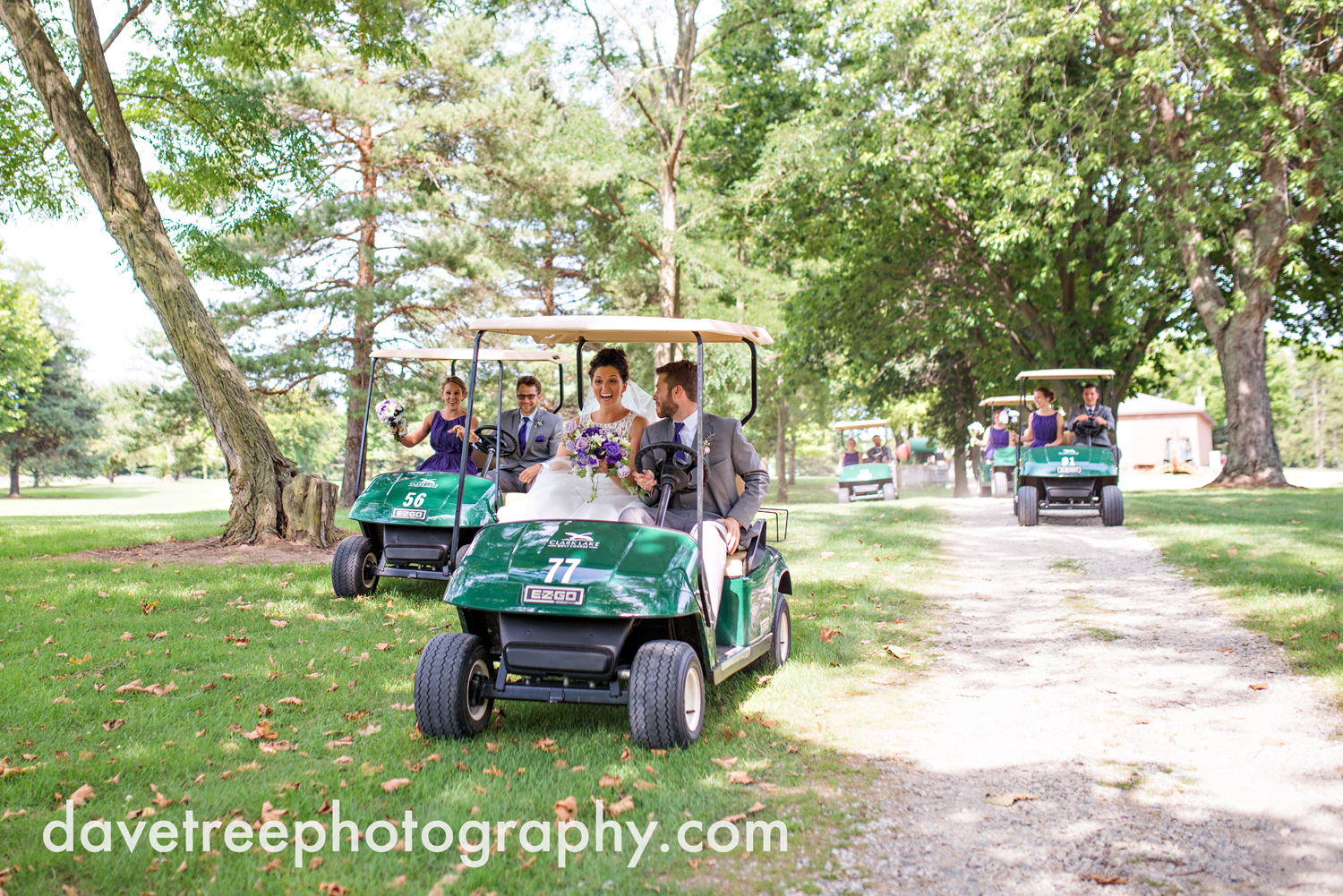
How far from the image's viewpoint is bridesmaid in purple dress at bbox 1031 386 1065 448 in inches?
499

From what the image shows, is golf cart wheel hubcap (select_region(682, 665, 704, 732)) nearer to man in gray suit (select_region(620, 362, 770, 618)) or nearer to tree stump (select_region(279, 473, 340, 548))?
man in gray suit (select_region(620, 362, 770, 618))

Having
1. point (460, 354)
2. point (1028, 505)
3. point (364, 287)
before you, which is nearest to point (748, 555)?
point (460, 354)

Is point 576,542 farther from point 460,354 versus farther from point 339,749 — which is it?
point 460,354

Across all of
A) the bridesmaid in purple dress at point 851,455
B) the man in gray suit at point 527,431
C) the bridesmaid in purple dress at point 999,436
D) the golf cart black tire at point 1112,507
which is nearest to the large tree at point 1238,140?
the bridesmaid in purple dress at point 999,436

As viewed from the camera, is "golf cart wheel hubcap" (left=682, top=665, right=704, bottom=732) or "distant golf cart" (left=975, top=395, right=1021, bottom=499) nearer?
"golf cart wheel hubcap" (left=682, top=665, right=704, bottom=732)

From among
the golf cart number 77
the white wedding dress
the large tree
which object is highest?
the large tree

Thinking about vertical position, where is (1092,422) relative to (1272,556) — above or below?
above

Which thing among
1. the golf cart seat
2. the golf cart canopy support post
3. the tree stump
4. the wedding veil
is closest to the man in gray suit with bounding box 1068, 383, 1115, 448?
the wedding veil

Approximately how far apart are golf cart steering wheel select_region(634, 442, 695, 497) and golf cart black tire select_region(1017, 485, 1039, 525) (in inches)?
337

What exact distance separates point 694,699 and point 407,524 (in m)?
3.79

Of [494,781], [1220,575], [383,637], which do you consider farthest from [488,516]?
[1220,575]

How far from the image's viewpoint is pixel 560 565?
13.1 ft

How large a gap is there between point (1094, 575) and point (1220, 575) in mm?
964

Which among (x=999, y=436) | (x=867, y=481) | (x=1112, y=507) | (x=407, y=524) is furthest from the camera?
(x=867, y=481)
